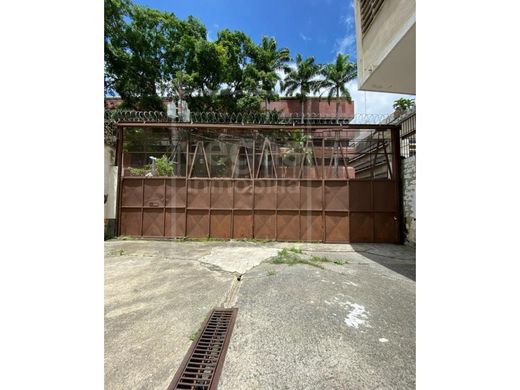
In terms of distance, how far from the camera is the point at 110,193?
7.61 meters

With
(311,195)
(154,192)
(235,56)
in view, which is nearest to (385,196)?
(311,195)

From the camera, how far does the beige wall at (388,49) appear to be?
3.34 meters

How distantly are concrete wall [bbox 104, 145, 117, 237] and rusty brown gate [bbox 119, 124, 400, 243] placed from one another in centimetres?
28

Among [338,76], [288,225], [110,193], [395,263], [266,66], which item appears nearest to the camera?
[395,263]

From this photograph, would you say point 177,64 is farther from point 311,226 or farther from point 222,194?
point 311,226

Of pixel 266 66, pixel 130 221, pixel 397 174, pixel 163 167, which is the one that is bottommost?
pixel 130 221

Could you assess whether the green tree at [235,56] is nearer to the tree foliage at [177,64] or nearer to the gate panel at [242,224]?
Result: the tree foliage at [177,64]

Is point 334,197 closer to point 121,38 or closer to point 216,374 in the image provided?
point 216,374

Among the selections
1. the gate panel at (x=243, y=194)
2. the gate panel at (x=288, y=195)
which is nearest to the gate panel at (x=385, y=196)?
the gate panel at (x=288, y=195)

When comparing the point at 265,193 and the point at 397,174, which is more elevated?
the point at 397,174

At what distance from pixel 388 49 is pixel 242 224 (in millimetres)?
5607

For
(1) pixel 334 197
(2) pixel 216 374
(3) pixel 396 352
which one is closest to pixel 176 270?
(2) pixel 216 374

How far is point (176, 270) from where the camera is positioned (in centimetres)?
433
